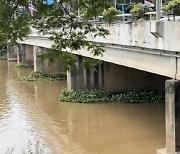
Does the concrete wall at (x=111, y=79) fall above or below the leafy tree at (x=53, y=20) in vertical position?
below

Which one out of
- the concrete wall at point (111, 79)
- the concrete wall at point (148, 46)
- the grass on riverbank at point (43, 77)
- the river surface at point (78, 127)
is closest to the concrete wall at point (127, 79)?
the concrete wall at point (111, 79)

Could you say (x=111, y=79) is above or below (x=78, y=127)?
above

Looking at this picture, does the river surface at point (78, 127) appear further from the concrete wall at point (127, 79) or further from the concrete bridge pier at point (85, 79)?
the concrete wall at point (127, 79)

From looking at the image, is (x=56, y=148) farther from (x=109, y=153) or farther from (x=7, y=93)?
(x=7, y=93)

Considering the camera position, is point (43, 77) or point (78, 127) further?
point (43, 77)

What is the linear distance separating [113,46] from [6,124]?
613 centimetres

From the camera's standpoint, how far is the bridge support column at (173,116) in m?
11.1

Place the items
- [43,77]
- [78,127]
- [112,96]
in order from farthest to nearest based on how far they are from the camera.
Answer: [43,77] < [112,96] < [78,127]

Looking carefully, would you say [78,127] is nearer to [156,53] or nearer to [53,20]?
[156,53]

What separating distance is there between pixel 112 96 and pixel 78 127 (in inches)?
195

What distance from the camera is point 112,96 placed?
21.6 meters

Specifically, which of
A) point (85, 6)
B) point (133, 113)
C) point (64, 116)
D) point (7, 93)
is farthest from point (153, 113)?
point (85, 6)

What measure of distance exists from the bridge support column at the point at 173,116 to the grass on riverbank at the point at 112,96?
9.58 meters

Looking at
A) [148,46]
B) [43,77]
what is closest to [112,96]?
[148,46]
